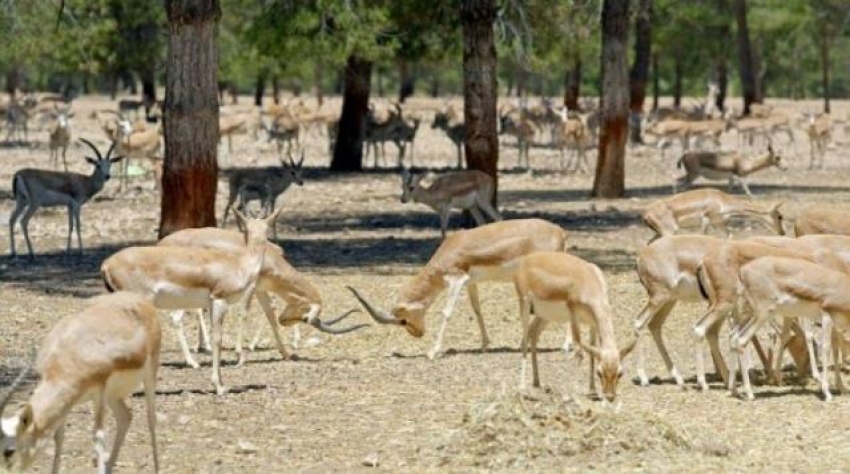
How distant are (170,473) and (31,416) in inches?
74.1

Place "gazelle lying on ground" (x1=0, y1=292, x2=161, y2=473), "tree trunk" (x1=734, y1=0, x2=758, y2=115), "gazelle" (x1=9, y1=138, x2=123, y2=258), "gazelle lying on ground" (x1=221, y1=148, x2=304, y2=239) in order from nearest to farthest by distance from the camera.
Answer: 1. "gazelle lying on ground" (x1=0, y1=292, x2=161, y2=473)
2. "gazelle" (x1=9, y1=138, x2=123, y2=258)
3. "gazelle lying on ground" (x1=221, y1=148, x2=304, y2=239)
4. "tree trunk" (x1=734, y1=0, x2=758, y2=115)

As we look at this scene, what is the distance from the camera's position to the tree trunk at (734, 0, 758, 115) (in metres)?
52.7

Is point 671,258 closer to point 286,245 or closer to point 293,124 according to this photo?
point 286,245

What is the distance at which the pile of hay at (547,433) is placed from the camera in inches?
417

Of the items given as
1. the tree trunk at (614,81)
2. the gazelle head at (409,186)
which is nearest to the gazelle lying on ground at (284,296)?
the gazelle head at (409,186)

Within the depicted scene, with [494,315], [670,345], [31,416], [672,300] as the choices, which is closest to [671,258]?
[672,300]

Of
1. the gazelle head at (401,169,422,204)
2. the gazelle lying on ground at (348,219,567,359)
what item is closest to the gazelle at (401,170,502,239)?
the gazelle head at (401,169,422,204)

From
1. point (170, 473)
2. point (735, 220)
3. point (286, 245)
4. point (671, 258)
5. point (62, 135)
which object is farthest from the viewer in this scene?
point (62, 135)

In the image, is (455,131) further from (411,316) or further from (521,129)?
(411,316)

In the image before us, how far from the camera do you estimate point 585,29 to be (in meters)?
39.1

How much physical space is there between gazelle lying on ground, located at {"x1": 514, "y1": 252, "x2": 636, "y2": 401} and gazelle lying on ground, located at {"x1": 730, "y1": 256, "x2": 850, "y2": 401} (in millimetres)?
1046

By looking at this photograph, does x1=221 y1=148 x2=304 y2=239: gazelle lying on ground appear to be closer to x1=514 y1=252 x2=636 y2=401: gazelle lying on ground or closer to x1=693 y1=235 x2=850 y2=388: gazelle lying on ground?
x1=514 y1=252 x2=636 y2=401: gazelle lying on ground

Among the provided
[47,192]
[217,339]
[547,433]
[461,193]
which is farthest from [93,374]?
[47,192]

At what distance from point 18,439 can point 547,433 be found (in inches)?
138
